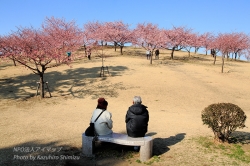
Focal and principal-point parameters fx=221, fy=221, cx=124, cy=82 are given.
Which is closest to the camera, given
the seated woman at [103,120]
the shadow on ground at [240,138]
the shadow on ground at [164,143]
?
the seated woman at [103,120]

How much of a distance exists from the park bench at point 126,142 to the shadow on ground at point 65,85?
9854mm

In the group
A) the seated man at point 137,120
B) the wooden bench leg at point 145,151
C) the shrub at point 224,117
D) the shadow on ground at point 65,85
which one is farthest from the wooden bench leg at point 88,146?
the shadow on ground at point 65,85

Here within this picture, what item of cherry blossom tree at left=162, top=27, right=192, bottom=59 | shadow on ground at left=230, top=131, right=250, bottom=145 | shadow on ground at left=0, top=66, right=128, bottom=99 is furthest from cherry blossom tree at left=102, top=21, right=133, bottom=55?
shadow on ground at left=230, top=131, right=250, bottom=145

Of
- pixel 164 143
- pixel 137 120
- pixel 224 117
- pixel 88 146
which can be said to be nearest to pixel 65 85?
pixel 164 143

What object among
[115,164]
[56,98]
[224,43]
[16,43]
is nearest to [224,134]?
[115,164]

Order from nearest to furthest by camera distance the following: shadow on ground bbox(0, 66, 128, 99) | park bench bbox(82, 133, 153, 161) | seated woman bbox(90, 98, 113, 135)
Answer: park bench bbox(82, 133, 153, 161) → seated woman bbox(90, 98, 113, 135) → shadow on ground bbox(0, 66, 128, 99)

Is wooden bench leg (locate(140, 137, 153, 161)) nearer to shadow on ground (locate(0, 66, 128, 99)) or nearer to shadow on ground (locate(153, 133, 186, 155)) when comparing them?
shadow on ground (locate(153, 133, 186, 155))

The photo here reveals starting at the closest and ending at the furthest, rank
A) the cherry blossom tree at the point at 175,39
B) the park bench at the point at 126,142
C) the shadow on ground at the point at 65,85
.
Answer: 1. the park bench at the point at 126,142
2. the shadow on ground at the point at 65,85
3. the cherry blossom tree at the point at 175,39

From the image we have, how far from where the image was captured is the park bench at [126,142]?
5531 mm

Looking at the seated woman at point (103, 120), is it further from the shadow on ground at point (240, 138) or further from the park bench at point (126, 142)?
the shadow on ground at point (240, 138)

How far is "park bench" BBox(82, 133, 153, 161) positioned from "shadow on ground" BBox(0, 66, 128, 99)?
388 inches

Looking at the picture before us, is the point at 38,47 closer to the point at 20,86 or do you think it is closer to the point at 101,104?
the point at 20,86

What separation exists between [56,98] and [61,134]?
24.7 ft

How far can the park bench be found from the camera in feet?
18.1
